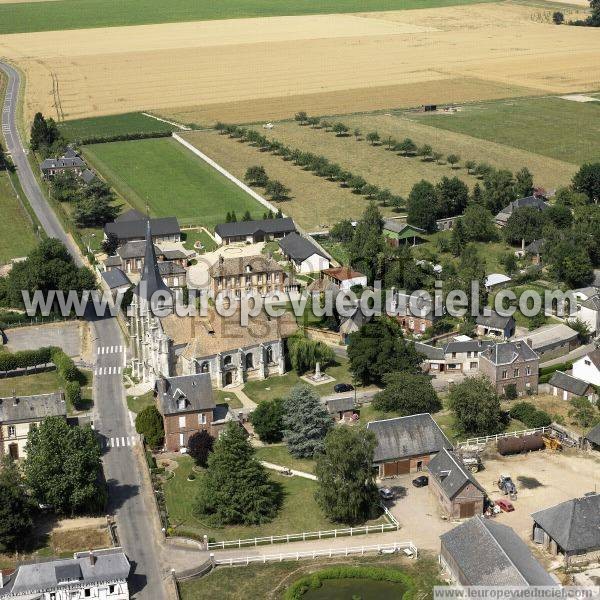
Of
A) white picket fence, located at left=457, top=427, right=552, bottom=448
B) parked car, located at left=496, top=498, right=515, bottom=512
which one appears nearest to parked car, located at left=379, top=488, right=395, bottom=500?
parked car, located at left=496, top=498, right=515, bottom=512

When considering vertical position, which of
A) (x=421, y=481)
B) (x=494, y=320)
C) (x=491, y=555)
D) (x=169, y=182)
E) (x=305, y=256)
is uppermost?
(x=169, y=182)

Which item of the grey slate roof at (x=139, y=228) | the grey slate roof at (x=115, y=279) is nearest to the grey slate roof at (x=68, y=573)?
the grey slate roof at (x=115, y=279)

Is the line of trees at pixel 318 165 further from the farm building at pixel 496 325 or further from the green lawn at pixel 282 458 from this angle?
the green lawn at pixel 282 458

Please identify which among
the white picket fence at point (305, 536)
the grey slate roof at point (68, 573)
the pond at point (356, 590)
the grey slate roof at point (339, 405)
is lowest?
the pond at point (356, 590)

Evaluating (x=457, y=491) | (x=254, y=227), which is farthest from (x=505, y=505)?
(x=254, y=227)

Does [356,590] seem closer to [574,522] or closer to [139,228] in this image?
[574,522]

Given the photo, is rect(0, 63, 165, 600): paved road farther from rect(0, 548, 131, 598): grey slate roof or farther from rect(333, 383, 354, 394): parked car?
rect(333, 383, 354, 394): parked car
